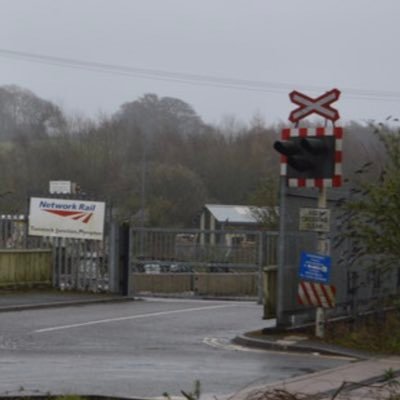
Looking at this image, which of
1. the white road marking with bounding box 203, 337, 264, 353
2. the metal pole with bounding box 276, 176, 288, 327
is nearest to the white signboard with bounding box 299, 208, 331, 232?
the metal pole with bounding box 276, 176, 288, 327

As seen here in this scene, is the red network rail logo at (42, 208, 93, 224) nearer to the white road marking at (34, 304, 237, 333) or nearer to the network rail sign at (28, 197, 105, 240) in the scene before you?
the network rail sign at (28, 197, 105, 240)

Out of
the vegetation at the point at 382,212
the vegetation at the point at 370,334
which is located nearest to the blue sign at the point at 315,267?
the vegetation at the point at 382,212

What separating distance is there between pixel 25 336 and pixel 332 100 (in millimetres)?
6148

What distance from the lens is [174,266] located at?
27953 mm

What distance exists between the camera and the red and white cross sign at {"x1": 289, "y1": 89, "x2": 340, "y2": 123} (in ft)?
53.6

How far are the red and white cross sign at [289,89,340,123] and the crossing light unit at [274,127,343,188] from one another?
0.37 m

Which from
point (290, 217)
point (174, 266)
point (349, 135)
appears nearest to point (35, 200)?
point (174, 266)

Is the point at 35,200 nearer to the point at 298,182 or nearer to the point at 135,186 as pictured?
the point at 298,182

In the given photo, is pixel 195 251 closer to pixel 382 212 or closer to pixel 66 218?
pixel 66 218

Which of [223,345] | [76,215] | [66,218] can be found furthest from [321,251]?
[66,218]

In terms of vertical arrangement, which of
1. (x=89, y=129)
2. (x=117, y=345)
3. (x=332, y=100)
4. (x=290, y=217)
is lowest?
(x=117, y=345)

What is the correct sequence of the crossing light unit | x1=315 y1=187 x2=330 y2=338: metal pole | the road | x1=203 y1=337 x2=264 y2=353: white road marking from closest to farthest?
the road < x1=203 y1=337 x2=264 y2=353: white road marking < the crossing light unit < x1=315 y1=187 x2=330 y2=338: metal pole

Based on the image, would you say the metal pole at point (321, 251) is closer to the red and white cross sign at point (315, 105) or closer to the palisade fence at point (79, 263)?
the red and white cross sign at point (315, 105)

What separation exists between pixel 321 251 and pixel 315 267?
270 mm
